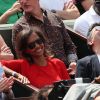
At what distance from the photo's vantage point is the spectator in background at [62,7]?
20.8ft

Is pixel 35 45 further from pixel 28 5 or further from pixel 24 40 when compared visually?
pixel 28 5

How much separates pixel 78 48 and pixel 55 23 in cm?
43

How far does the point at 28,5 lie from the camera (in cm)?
532

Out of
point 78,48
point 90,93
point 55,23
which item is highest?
point 90,93

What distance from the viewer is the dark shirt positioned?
17.3ft

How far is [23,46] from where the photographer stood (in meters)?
4.64

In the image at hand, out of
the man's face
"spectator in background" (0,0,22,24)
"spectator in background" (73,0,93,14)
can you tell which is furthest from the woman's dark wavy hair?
"spectator in background" (73,0,93,14)

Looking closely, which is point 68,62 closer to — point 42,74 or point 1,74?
point 42,74

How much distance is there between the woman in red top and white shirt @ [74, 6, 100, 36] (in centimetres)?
Answer: 113

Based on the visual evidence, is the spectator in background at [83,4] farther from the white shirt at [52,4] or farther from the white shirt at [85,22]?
the white shirt at [85,22]

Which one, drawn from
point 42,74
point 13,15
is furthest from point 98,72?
point 13,15

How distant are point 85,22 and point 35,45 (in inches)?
51.8

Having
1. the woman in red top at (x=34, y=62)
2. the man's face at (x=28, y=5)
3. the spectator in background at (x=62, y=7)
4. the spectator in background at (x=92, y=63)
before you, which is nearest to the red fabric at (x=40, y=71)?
the woman in red top at (x=34, y=62)

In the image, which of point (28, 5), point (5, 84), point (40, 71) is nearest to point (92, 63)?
point (40, 71)
